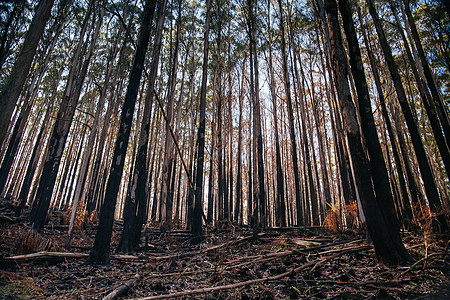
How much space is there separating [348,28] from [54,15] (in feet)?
46.3

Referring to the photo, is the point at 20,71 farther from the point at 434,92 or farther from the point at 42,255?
the point at 434,92

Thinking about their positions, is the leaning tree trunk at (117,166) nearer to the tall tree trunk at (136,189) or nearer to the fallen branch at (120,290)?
the tall tree trunk at (136,189)

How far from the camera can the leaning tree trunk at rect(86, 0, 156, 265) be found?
3.85 metres

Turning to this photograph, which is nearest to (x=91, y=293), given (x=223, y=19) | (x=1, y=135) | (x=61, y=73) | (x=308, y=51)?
(x=1, y=135)

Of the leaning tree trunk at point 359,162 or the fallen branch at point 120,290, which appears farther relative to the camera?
the leaning tree trunk at point 359,162

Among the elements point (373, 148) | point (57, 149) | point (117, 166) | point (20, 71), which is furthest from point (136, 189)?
point (373, 148)

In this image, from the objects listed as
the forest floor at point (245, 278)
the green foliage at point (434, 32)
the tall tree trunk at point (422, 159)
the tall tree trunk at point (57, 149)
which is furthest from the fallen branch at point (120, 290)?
the green foliage at point (434, 32)

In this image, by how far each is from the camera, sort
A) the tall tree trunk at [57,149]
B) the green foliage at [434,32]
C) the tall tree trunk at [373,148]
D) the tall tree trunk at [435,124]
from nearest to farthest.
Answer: the tall tree trunk at [373,148], the tall tree trunk at [435,124], the tall tree trunk at [57,149], the green foliage at [434,32]

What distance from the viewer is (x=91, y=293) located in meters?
2.43

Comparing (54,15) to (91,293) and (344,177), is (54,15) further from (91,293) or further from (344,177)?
(344,177)

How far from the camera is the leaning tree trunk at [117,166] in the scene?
3.85 metres

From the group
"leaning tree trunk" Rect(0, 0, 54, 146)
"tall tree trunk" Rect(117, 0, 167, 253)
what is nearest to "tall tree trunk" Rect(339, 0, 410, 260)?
"tall tree trunk" Rect(117, 0, 167, 253)

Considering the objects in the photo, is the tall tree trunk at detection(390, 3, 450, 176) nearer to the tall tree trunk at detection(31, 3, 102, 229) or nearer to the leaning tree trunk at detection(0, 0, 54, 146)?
the leaning tree trunk at detection(0, 0, 54, 146)

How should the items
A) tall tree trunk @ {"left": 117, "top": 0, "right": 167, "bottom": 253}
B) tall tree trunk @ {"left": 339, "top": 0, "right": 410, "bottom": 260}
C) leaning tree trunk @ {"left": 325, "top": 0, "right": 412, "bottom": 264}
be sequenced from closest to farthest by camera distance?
1. leaning tree trunk @ {"left": 325, "top": 0, "right": 412, "bottom": 264}
2. tall tree trunk @ {"left": 339, "top": 0, "right": 410, "bottom": 260}
3. tall tree trunk @ {"left": 117, "top": 0, "right": 167, "bottom": 253}
